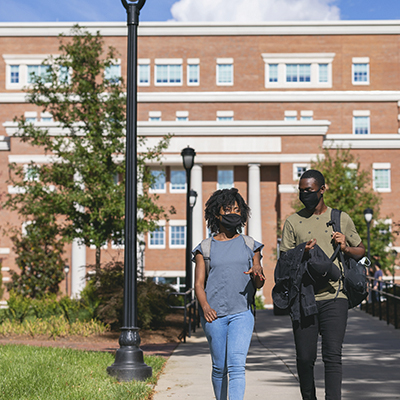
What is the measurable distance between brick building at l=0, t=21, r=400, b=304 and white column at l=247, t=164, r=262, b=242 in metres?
0.07

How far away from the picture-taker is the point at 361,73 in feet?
148

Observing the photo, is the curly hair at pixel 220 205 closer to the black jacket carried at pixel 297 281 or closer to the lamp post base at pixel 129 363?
the black jacket carried at pixel 297 281

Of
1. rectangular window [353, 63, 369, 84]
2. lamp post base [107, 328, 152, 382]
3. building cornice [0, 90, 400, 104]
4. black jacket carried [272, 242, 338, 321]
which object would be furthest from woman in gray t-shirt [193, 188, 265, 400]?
rectangular window [353, 63, 369, 84]

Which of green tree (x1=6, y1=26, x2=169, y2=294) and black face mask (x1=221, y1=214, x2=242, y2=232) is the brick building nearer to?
green tree (x1=6, y1=26, x2=169, y2=294)

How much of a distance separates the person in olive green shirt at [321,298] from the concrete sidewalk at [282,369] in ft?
6.48

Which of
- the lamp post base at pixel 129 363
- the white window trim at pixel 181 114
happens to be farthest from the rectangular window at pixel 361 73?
the lamp post base at pixel 129 363

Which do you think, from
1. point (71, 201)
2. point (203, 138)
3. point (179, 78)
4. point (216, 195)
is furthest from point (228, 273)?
point (179, 78)

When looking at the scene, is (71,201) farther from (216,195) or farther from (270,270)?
(270,270)

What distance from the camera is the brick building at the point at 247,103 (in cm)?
3941

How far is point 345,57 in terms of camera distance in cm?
4525

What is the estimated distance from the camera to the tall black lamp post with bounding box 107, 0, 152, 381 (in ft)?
25.6

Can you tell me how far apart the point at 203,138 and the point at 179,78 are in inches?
314

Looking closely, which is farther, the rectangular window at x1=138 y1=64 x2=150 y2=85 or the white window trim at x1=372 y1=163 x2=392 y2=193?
the rectangular window at x1=138 y1=64 x2=150 y2=85

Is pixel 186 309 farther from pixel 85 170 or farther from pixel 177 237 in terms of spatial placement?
pixel 177 237
